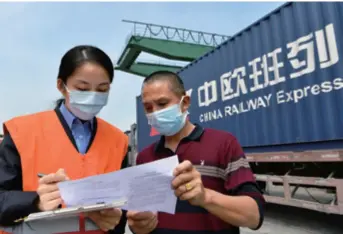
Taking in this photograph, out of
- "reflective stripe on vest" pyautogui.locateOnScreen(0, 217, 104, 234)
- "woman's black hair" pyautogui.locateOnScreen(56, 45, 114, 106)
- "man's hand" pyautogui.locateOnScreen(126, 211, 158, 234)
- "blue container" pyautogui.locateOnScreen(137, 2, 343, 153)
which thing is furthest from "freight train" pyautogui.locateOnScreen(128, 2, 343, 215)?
"reflective stripe on vest" pyautogui.locateOnScreen(0, 217, 104, 234)

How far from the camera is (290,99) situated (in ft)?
13.5

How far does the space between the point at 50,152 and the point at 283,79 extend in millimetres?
3681

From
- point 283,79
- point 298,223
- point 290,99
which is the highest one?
point 283,79

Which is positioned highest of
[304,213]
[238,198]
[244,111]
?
[244,111]

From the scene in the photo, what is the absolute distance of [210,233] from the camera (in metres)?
1.33

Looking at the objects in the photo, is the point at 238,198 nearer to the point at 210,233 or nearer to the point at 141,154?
the point at 210,233

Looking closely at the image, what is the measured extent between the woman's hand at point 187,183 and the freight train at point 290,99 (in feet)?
10.1

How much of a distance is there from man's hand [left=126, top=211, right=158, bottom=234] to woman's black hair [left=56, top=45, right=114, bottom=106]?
2.02ft

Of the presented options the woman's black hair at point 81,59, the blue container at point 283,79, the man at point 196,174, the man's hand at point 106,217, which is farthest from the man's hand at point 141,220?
the blue container at point 283,79

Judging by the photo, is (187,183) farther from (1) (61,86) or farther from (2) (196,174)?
(1) (61,86)

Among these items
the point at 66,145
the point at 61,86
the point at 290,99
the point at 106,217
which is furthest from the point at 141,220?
the point at 290,99

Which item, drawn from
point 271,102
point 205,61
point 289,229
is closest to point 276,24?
point 271,102

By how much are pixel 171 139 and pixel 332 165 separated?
10.7 ft

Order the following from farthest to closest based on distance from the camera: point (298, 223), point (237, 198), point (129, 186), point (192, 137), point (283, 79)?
point (298, 223) → point (283, 79) → point (192, 137) → point (237, 198) → point (129, 186)
